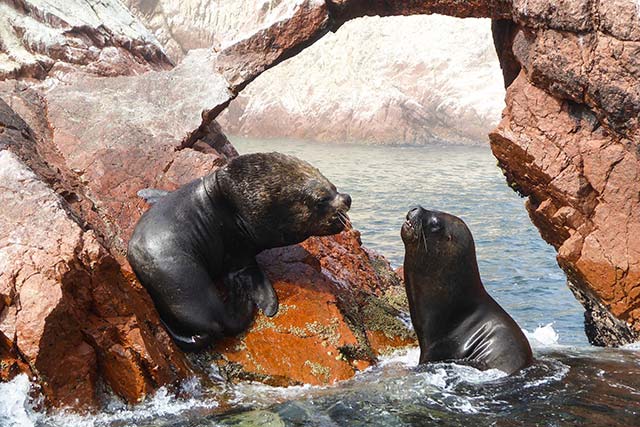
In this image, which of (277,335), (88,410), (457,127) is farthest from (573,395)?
(457,127)

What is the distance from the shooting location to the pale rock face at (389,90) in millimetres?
28391

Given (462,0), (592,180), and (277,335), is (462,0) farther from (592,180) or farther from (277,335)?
(277,335)

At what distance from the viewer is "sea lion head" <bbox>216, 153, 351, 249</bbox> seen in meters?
6.41

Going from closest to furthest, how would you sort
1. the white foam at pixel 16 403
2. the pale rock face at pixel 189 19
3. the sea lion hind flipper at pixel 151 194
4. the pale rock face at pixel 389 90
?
the white foam at pixel 16 403 → the sea lion hind flipper at pixel 151 194 → the pale rock face at pixel 389 90 → the pale rock face at pixel 189 19

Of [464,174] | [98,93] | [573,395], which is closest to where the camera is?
[573,395]

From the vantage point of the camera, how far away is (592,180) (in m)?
7.41

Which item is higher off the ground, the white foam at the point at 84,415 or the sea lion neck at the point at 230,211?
the sea lion neck at the point at 230,211

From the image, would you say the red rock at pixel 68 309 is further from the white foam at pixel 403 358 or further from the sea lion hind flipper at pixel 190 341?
Result: the white foam at pixel 403 358

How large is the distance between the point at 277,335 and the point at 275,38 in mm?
3540

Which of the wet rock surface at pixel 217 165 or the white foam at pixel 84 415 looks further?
the wet rock surface at pixel 217 165

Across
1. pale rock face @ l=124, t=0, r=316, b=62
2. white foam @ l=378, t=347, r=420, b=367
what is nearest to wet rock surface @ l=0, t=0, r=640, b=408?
white foam @ l=378, t=347, r=420, b=367

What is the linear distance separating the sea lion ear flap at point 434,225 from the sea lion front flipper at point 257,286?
129 centimetres

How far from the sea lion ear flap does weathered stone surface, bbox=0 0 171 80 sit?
414cm

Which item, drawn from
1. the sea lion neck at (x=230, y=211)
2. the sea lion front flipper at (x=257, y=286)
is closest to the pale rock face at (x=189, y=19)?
the sea lion neck at (x=230, y=211)
